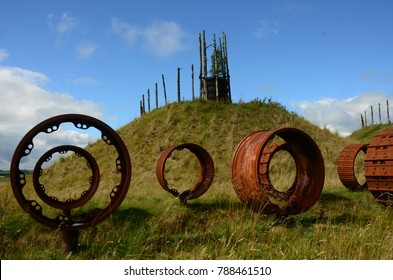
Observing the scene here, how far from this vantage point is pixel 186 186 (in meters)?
15.0

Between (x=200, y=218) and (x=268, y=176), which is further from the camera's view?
(x=268, y=176)

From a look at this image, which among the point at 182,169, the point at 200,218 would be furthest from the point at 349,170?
the point at 182,169

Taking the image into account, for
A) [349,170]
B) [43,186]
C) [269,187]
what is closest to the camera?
[43,186]

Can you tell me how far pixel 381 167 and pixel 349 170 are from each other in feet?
11.8

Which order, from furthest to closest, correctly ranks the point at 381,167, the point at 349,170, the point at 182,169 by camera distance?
the point at 182,169, the point at 349,170, the point at 381,167

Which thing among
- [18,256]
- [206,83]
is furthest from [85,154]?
[206,83]

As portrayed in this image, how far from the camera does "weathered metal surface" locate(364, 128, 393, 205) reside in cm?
792

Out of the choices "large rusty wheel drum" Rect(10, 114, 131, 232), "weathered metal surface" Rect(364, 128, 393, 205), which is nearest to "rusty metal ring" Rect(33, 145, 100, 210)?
"large rusty wheel drum" Rect(10, 114, 131, 232)

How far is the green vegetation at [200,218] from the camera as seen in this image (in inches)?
196

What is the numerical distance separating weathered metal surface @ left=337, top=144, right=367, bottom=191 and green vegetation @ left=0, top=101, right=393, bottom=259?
1.12 ft

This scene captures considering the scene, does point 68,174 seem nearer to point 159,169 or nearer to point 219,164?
point 219,164

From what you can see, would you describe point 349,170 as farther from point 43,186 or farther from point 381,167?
point 43,186

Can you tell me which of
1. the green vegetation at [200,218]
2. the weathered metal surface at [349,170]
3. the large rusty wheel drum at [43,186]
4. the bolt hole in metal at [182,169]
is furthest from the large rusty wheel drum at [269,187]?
the bolt hole in metal at [182,169]

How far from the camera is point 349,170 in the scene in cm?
1152
